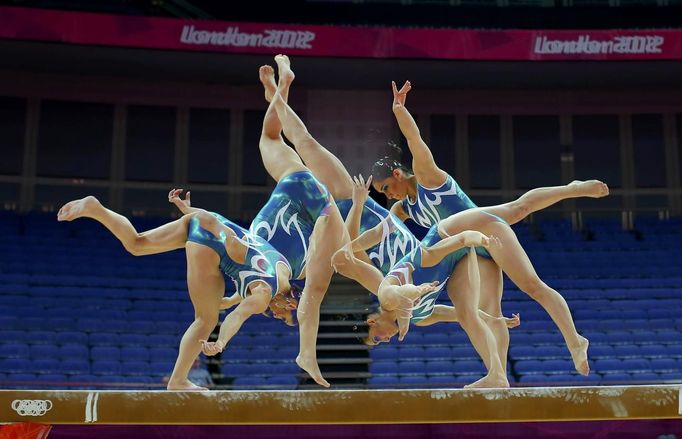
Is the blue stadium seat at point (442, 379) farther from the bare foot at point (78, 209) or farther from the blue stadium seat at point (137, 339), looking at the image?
the bare foot at point (78, 209)

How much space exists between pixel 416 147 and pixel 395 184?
0.43m

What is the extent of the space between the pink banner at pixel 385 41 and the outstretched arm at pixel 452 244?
9.59 meters

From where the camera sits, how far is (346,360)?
505 inches

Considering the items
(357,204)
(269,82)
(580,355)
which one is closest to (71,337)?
(269,82)

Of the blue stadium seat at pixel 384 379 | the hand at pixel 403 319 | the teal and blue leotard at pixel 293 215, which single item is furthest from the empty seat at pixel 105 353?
the hand at pixel 403 319

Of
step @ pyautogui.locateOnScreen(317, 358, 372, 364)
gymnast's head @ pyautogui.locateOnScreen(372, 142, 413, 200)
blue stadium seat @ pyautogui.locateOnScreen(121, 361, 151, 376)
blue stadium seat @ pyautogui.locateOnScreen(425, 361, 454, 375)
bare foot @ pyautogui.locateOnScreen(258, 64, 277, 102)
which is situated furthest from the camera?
step @ pyautogui.locateOnScreen(317, 358, 372, 364)

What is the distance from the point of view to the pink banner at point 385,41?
49.1ft

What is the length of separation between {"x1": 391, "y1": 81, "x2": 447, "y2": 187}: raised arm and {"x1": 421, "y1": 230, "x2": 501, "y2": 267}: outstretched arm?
792 millimetres

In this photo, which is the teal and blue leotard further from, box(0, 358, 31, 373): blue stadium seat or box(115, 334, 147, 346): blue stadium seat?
box(115, 334, 147, 346): blue stadium seat

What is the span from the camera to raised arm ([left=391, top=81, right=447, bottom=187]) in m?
6.76

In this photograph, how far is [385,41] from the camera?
15.3m

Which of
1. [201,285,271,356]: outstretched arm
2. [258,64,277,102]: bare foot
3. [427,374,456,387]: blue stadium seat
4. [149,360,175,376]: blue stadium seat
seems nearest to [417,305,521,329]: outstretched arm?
[201,285,271,356]: outstretched arm

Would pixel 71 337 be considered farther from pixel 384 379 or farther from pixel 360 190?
pixel 360 190

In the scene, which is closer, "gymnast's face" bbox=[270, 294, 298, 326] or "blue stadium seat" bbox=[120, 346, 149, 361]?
"gymnast's face" bbox=[270, 294, 298, 326]
